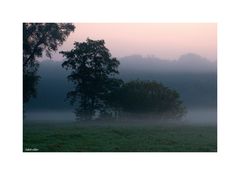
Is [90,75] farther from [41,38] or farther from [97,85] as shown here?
[41,38]

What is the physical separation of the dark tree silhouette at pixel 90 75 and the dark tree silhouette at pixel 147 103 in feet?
1.06

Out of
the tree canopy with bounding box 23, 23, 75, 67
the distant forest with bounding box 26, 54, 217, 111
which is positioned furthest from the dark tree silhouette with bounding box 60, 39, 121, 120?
the tree canopy with bounding box 23, 23, 75, 67

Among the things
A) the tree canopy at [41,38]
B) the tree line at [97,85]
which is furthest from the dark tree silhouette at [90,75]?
the tree canopy at [41,38]

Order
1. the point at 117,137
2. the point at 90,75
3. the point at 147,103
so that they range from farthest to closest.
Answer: the point at 90,75 → the point at 147,103 → the point at 117,137

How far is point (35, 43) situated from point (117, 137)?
7.67 feet

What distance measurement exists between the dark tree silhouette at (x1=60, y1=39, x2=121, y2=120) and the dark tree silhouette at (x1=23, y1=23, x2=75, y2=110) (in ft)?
0.94

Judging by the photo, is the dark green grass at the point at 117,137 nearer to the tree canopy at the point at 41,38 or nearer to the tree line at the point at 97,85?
the tree line at the point at 97,85

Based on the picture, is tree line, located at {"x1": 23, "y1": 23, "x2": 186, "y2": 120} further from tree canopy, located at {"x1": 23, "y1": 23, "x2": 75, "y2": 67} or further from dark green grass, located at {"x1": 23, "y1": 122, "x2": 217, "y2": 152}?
dark green grass, located at {"x1": 23, "y1": 122, "x2": 217, "y2": 152}

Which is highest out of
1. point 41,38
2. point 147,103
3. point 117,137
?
point 41,38

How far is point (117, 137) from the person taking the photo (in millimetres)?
15203

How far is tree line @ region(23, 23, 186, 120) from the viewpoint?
15227 mm

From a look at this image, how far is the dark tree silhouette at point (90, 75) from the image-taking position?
601 inches

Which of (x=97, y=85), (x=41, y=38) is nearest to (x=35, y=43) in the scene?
(x=41, y=38)
